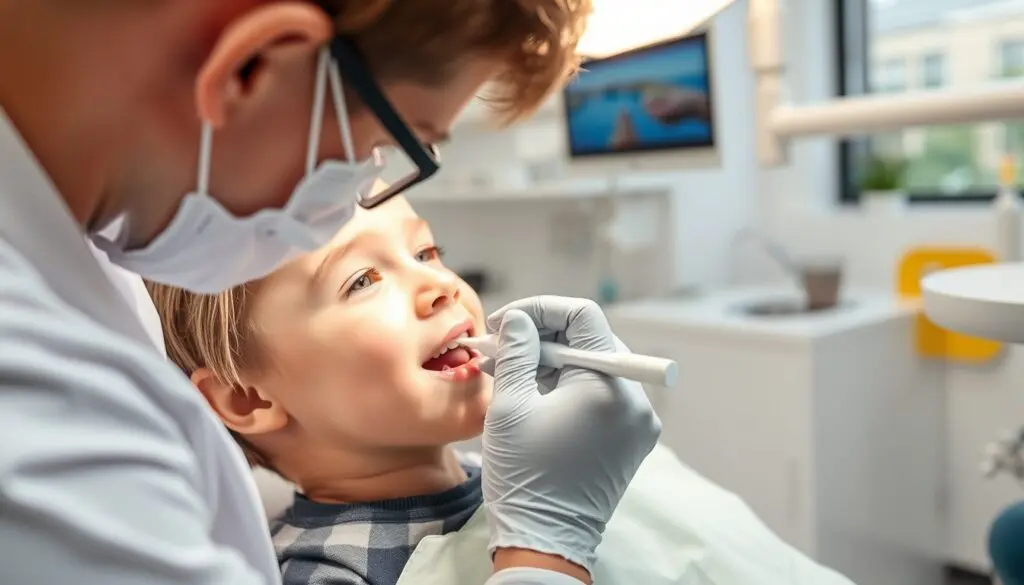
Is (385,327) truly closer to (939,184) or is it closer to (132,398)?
(132,398)

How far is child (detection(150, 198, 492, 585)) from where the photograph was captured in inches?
39.4

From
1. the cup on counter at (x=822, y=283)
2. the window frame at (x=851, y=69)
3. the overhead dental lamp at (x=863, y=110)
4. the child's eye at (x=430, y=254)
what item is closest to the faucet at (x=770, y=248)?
the window frame at (x=851, y=69)

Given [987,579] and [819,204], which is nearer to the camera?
[987,579]

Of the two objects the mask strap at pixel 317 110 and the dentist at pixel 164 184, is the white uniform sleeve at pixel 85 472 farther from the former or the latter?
the mask strap at pixel 317 110

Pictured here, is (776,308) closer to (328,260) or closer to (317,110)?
(328,260)

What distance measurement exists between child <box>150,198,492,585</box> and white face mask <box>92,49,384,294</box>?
11.5 inches

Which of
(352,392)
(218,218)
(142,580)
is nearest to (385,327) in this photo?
(352,392)

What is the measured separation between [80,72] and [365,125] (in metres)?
0.18

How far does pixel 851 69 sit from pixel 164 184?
2.72m

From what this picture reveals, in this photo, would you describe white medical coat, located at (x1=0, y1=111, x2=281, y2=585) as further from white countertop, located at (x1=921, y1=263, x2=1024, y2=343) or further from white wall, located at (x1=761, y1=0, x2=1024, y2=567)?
white wall, located at (x1=761, y1=0, x2=1024, y2=567)

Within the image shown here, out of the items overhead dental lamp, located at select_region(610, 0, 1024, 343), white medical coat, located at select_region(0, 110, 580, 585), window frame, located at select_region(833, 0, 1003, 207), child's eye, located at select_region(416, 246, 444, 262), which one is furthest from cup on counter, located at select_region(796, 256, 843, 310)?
white medical coat, located at select_region(0, 110, 580, 585)

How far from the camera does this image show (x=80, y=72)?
0.56 m

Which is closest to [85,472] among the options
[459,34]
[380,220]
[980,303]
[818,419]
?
[459,34]

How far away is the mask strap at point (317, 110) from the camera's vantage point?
59cm
